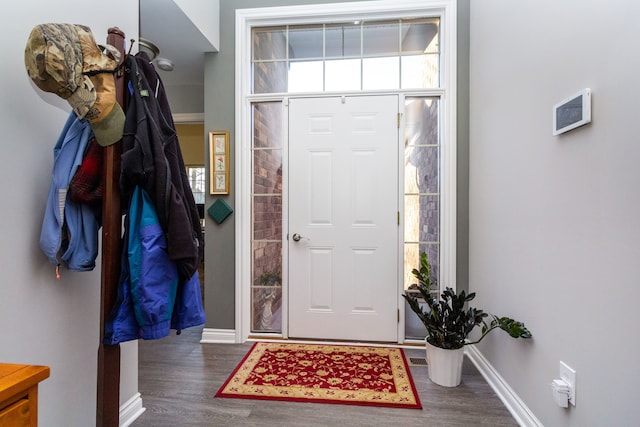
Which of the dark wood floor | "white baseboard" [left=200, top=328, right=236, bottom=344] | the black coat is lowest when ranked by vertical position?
the dark wood floor

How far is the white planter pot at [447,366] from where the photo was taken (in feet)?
6.64

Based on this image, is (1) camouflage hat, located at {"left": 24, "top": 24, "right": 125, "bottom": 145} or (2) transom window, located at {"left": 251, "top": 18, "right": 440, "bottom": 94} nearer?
(1) camouflage hat, located at {"left": 24, "top": 24, "right": 125, "bottom": 145}

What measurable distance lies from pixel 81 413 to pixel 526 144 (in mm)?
2509

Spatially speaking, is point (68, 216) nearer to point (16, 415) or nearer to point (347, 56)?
point (16, 415)

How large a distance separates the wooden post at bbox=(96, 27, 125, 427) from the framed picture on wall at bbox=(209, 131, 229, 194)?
1530 millimetres

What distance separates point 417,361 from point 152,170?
2185 millimetres

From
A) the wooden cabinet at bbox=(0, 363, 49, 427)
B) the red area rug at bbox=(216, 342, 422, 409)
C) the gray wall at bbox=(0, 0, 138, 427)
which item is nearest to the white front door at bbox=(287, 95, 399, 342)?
the red area rug at bbox=(216, 342, 422, 409)

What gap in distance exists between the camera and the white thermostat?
1.24 metres

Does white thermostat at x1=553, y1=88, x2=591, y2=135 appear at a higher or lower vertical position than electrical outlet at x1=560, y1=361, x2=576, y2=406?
higher

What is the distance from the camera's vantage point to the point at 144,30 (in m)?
2.47

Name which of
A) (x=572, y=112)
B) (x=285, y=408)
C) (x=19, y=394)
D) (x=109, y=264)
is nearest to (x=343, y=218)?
(x=285, y=408)

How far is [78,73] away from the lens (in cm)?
106

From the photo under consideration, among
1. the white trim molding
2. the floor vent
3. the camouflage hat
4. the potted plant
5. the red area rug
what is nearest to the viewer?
the camouflage hat

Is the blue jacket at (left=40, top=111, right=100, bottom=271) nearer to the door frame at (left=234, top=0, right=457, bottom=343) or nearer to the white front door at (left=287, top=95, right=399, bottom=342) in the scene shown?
the door frame at (left=234, top=0, right=457, bottom=343)
